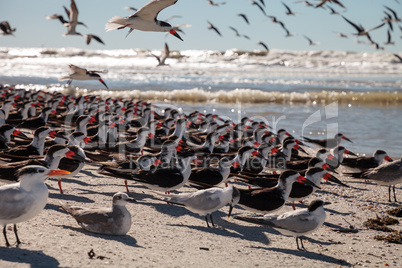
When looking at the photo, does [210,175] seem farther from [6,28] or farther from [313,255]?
[6,28]

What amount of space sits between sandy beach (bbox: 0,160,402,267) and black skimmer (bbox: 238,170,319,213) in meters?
0.31

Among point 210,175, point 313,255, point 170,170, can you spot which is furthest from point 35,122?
point 313,255

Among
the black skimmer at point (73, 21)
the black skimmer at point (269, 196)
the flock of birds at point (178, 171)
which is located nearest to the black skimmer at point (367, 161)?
the flock of birds at point (178, 171)

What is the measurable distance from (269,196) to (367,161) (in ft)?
16.8

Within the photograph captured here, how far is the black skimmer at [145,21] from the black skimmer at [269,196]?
140 inches

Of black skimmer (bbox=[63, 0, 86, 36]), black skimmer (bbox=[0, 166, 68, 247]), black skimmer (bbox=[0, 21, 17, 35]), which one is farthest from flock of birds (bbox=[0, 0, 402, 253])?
black skimmer (bbox=[0, 21, 17, 35])

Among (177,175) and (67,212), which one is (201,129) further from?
(67,212)

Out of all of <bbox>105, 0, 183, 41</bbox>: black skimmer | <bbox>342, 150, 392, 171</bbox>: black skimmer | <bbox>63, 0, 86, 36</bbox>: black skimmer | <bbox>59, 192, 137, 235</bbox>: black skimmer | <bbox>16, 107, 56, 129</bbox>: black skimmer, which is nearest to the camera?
<bbox>59, 192, 137, 235</bbox>: black skimmer

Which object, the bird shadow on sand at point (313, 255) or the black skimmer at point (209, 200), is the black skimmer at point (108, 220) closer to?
the black skimmer at point (209, 200)

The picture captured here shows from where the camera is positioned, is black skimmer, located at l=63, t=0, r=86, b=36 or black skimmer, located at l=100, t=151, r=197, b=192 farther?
black skimmer, located at l=63, t=0, r=86, b=36

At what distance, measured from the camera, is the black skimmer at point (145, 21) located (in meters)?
8.56

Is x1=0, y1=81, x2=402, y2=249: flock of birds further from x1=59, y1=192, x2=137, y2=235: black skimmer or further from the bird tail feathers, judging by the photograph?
the bird tail feathers

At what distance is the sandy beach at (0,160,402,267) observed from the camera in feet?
16.5

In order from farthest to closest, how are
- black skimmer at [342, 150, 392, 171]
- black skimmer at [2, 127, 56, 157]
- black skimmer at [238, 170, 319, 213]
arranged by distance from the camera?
black skimmer at [342, 150, 392, 171] < black skimmer at [2, 127, 56, 157] < black skimmer at [238, 170, 319, 213]
